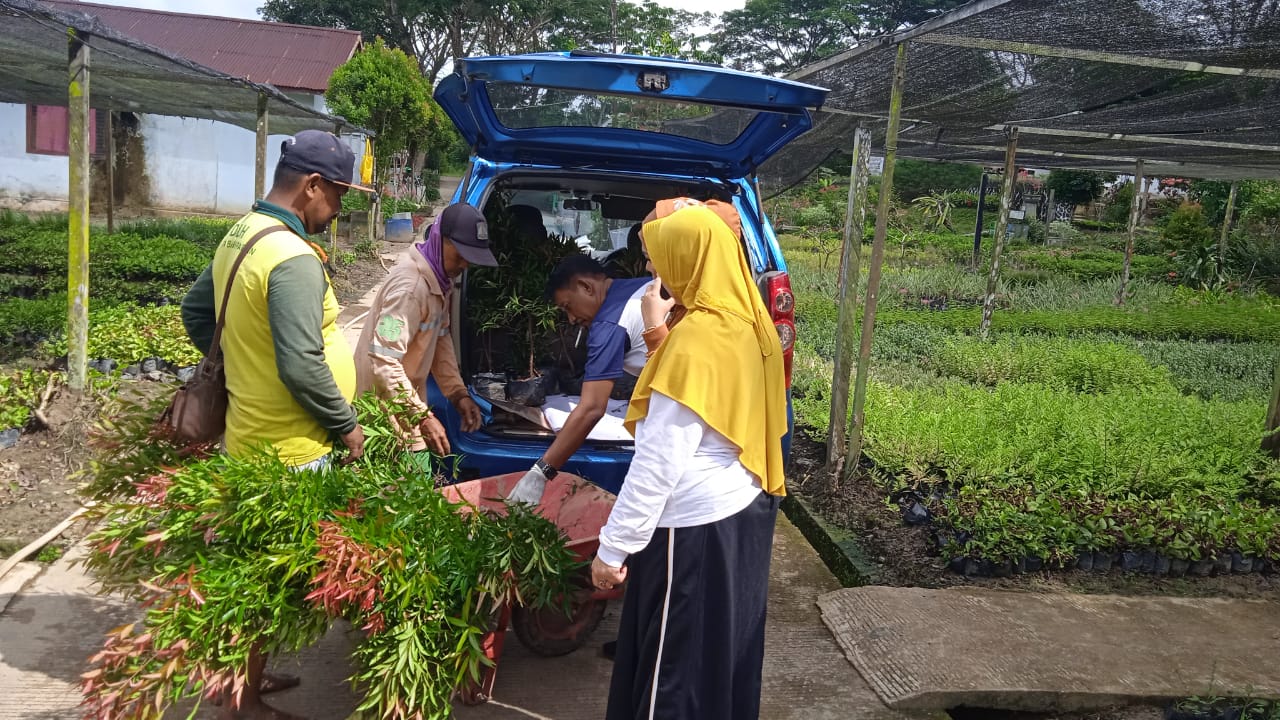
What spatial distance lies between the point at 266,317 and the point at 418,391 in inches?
39.4

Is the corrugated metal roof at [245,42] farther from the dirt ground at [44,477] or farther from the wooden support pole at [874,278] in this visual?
the wooden support pole at [874,278]

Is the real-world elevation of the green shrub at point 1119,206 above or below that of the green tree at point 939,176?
below

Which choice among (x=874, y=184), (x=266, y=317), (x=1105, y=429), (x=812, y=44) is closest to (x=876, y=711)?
(x=266, y=317)

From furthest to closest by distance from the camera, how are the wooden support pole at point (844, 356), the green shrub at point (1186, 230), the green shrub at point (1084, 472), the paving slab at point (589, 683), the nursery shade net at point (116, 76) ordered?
the green shrub at point (1186, 230) → the nursery shade net at point (116, 76) → the wooden support pole at point (844, 356) → the green shrub at point (1084, 472) → the paving slab at point (589, 683)

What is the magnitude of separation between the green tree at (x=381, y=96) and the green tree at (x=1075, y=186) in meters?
19.6

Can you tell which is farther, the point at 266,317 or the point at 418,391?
the point at 418,391

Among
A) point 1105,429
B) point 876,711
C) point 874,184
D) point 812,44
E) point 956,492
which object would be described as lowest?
point 876,711

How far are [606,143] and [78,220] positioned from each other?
373 centimetres

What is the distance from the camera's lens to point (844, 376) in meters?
5.21

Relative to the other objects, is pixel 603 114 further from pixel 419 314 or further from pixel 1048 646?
pixel 1048 646

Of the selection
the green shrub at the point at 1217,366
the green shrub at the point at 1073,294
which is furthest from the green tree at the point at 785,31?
the green shrub at the point at 1217,366

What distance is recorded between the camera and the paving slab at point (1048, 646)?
331 cm

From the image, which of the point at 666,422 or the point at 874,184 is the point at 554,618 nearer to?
the point at 666,422

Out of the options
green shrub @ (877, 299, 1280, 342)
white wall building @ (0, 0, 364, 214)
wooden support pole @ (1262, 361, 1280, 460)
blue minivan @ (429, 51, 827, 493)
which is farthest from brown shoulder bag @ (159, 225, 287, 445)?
white wall building @ (0, 0, 364, 214)
